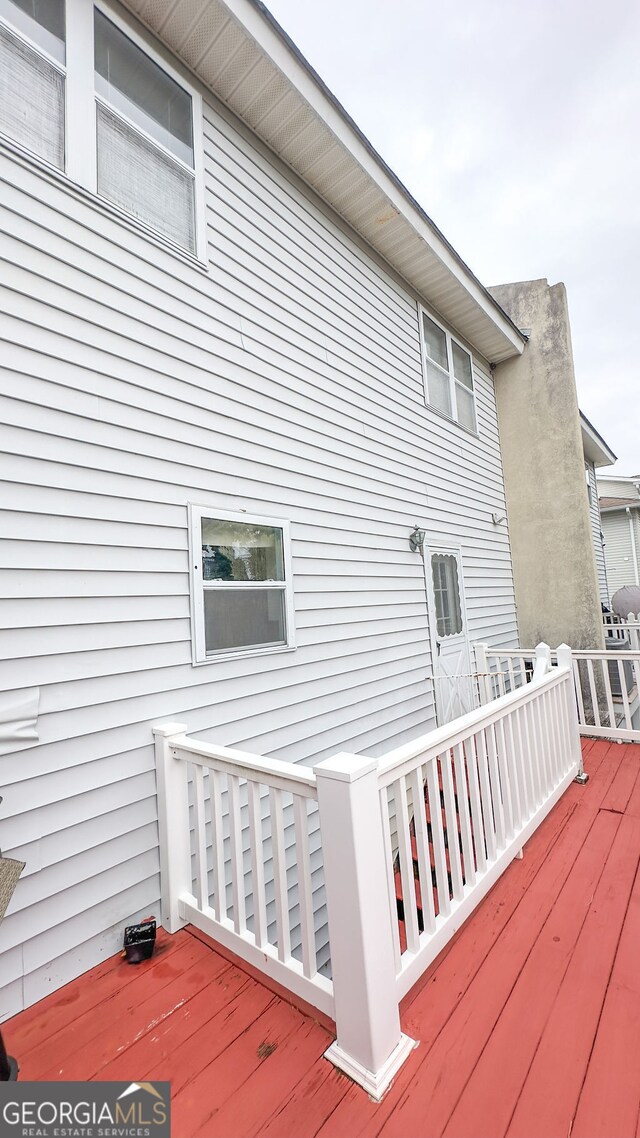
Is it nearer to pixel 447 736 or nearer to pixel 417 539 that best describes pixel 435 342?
pixel 417 539

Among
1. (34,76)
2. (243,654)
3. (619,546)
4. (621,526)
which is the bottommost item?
(243,654)

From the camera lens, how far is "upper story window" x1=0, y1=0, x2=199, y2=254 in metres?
2.28

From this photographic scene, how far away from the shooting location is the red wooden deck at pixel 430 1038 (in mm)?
1324

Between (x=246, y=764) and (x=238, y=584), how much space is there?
4.18 feet

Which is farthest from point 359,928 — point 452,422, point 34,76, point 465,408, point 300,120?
point 465,408

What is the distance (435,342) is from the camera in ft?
19.4

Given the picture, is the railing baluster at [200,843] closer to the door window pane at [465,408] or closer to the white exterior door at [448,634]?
the white exterior door at [448,634]

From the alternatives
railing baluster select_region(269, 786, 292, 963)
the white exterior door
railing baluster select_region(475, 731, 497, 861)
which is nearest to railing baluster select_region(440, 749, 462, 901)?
railing baluster select_region(475, 731, 497, 861)

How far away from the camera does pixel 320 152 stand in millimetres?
3734

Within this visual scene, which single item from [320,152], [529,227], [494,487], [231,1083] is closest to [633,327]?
[529,227]

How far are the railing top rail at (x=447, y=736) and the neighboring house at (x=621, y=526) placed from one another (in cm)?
1503

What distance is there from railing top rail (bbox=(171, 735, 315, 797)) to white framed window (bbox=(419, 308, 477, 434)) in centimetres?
465

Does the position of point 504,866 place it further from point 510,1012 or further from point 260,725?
point 260,725

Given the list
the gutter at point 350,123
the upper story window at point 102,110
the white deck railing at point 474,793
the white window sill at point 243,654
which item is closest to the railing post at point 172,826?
the white window sill at point 243,654
